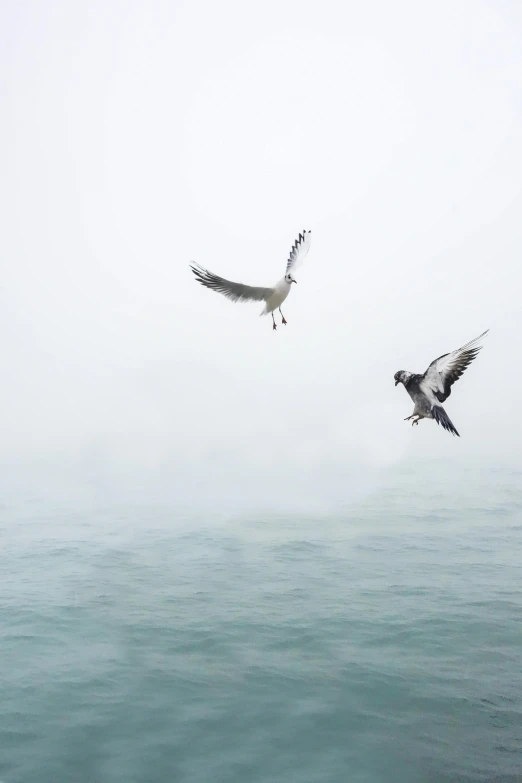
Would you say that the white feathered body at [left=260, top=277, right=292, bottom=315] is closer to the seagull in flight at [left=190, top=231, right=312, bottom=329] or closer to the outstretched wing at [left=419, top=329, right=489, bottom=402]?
the seagull in flight at [left=190, top=231, right=312, bottom=329]

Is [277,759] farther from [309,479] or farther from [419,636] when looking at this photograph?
[309,479]

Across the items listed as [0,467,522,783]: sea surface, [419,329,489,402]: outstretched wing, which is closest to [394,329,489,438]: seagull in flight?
[419,329,489,402]: outstretched wing

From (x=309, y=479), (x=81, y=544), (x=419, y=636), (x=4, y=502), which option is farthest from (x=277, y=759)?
(x=309, y=479)

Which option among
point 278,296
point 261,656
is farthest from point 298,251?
point 261,656

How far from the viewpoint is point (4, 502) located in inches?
2539

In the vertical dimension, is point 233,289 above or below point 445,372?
above

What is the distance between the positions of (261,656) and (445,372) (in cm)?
2288

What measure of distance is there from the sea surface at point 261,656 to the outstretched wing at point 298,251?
16.3 m

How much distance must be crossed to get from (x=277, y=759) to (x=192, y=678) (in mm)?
6339

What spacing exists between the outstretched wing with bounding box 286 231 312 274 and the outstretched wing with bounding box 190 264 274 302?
70 centimetres

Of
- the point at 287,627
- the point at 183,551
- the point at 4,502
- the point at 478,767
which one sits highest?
the point at 4,502

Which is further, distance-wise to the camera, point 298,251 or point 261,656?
point 261,656

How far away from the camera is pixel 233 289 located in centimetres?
1341

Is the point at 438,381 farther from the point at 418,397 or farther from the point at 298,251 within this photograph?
the point at 298,251
